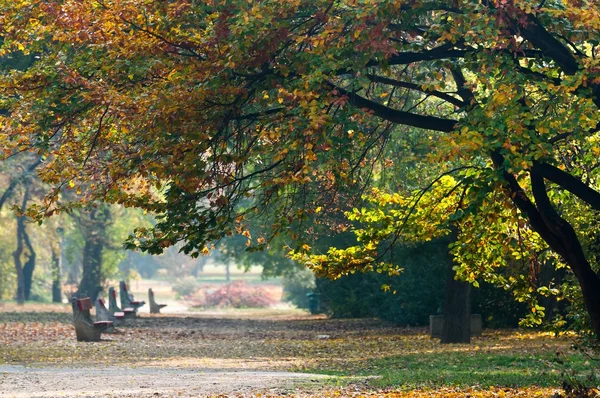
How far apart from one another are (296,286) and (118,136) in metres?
45.2

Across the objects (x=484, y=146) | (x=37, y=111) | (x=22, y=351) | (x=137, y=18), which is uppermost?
(x=137, y=18)

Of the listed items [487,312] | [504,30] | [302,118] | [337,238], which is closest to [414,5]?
[504,30]

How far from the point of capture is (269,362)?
1984cm

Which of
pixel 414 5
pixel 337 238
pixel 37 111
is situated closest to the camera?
pixel 414 5

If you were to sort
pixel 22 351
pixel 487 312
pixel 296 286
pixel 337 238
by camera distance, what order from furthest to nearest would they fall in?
1. pixel 296 286
2. pixel 337 238
3. pixel 487 312
4. pixel 22 351

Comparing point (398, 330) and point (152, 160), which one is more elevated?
point (152, 160)

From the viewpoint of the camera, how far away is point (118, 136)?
14172mm

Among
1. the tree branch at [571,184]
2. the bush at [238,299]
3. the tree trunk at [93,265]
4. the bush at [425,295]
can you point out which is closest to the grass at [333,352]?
the bush at [425,295]

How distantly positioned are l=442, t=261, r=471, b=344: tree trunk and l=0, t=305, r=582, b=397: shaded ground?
1.71ft

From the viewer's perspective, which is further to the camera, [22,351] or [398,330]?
[398,330]

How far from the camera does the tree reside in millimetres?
10789

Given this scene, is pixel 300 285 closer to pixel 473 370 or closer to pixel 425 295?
pixel 425 295

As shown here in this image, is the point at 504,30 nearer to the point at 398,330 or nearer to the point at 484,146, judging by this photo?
the point at 484,146

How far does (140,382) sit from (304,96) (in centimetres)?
556
